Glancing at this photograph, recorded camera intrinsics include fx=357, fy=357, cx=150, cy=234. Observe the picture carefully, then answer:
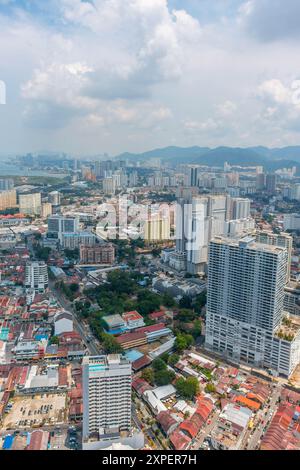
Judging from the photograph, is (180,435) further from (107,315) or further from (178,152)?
(178,152)

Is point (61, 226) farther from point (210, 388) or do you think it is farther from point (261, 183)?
point (261, 183)

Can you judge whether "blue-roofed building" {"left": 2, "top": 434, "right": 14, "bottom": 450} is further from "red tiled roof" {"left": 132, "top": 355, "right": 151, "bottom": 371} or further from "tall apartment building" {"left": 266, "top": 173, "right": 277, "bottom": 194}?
"tall apartment building" {"left": 266, "top": 173, "right": 277, "bottom": 194}

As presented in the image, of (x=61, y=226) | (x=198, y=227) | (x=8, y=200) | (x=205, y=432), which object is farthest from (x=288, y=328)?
(x=8, y=200)

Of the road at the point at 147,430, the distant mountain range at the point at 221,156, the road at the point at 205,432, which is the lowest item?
the road at the point at 205,432

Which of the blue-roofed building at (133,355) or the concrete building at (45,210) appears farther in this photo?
the concrete building at (45,210)

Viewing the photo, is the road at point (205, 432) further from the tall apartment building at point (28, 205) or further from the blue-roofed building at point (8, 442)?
the tall apartment building at point (28, 205)

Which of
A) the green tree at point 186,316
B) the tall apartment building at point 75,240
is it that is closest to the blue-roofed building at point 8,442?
the green tree at point 186,316

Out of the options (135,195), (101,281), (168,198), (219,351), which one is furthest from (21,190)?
(219,351)
